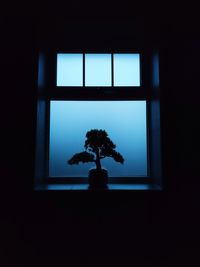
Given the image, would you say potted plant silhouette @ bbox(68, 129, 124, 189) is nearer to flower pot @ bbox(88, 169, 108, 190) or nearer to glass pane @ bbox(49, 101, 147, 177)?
flower pot @ bbox(88, 169, 108, 190)

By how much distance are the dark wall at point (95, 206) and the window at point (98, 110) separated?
0.25 meters

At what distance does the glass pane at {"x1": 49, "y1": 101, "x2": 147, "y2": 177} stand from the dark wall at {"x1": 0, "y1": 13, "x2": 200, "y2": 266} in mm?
365

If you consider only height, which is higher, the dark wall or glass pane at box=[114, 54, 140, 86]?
glass pane at box=[114, 54, 140, 86]

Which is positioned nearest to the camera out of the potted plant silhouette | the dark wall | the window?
the dark wall

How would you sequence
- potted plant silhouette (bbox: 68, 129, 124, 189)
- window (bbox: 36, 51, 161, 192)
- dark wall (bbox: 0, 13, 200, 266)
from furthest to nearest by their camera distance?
window (bbox: 36, 51, 161, 192), potted plant silhouette (bbox: 68, 129, 124, 189), dark wall (bbox: 0, 13, 200, 266)

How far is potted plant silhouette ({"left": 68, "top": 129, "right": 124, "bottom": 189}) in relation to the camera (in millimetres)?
1639

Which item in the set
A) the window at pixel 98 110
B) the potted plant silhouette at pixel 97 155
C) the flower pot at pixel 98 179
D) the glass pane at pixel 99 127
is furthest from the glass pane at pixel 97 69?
the flower pot at pixel 98 179

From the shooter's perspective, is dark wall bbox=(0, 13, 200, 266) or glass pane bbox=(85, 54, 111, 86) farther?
glass pane bbox=(85, 54, 111, 86)

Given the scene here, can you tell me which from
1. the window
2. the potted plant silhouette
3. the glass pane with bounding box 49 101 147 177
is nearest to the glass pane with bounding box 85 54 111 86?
the window
